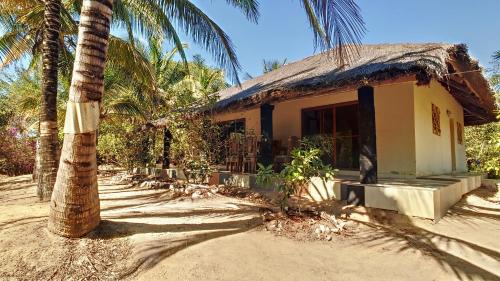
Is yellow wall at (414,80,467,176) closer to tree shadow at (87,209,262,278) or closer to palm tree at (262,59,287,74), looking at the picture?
tree shadow at (87,209,262,278)

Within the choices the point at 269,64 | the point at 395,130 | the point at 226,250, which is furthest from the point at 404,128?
the point at 269,64

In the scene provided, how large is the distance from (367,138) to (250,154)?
10.0ft

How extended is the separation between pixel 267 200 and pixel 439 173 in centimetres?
570

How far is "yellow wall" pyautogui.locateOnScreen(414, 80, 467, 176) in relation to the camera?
738cm

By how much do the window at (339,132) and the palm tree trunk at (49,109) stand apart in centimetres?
A: 584

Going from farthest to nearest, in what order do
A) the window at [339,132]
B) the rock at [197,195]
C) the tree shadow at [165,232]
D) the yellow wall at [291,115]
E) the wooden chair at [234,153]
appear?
the yellow wall at [291,115] → the window at [339,132] → the wooden chair at [234,153] → the rock at [197,195] → the tree shadow at [165,232]

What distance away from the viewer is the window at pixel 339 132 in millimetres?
8211

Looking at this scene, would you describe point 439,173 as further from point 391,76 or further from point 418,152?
point 391,76

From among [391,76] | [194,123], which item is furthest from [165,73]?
[391,76]

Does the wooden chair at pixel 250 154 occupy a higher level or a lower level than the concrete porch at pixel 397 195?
higher

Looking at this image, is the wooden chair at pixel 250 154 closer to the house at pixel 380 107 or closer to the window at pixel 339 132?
the house at pixel 380 107

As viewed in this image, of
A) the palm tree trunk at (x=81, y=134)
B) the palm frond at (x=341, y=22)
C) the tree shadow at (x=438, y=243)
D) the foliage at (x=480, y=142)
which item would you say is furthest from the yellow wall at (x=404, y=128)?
A: the palm tree trunk at (x=81, y=134)

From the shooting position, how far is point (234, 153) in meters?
8.21

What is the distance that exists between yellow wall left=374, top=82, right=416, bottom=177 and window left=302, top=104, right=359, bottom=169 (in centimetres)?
A: 71
